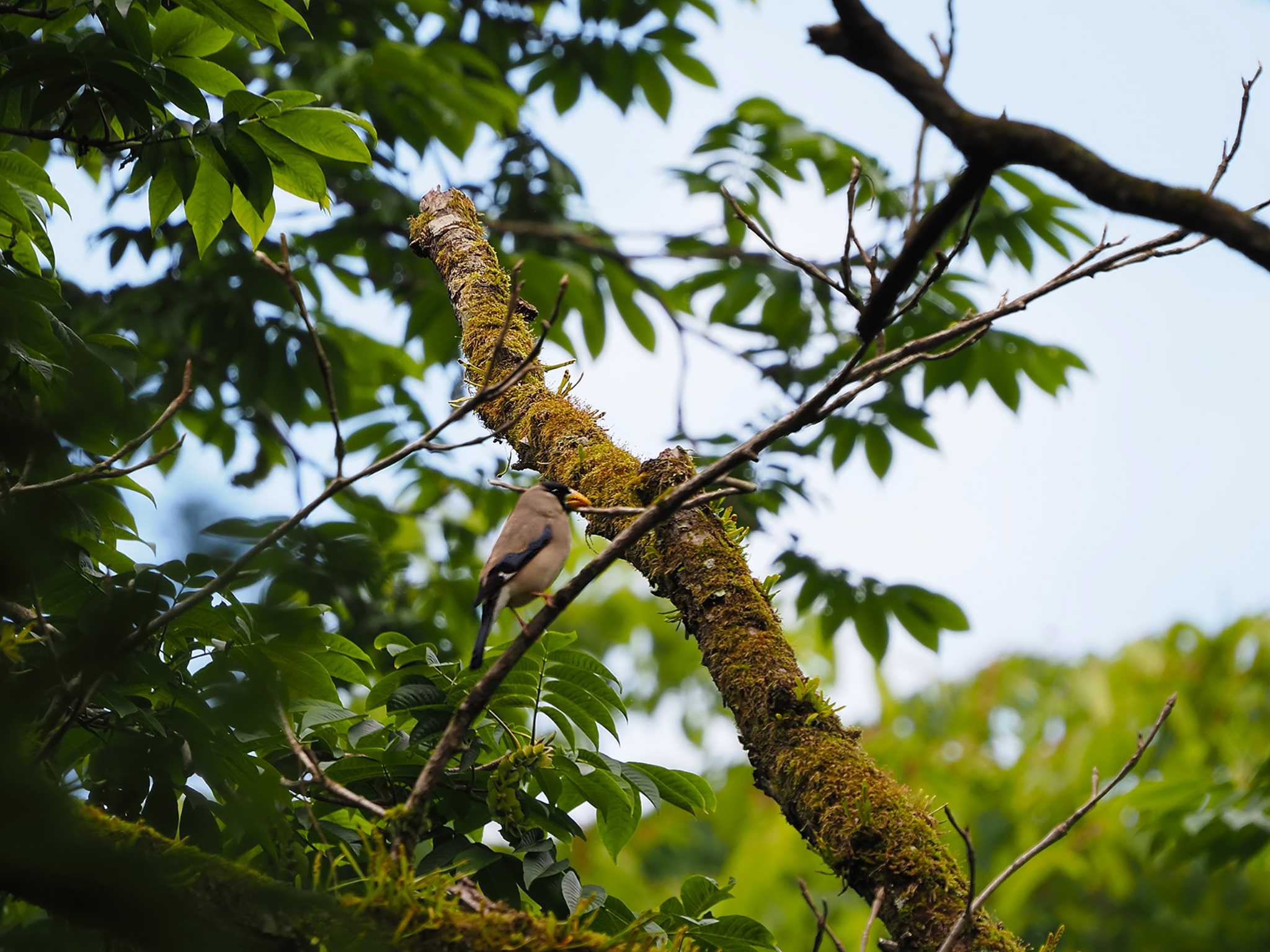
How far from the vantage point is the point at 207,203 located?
134 inches

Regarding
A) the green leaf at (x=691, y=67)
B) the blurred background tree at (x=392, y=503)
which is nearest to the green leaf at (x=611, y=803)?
the blurred background tree at (x=392, y=503)

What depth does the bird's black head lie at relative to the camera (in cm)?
323

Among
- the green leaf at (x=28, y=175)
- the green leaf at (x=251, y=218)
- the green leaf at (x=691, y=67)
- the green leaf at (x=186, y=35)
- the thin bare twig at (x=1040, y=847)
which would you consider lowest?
the thin bare twig at (x=1040, y=847)

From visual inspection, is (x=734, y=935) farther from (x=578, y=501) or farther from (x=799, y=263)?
(x=799, y=263)

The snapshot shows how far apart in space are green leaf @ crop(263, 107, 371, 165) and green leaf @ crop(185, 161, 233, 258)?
0.94 feet

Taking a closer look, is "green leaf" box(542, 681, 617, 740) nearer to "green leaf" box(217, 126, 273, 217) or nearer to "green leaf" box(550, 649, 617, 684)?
"green leaf" box(550, 649, 617, 684)

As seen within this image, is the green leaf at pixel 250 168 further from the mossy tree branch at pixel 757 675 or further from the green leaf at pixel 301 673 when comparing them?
the green leaf at pixel 301 673

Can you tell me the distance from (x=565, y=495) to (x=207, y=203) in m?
1.50

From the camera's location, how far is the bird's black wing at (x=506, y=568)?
370 centimetres

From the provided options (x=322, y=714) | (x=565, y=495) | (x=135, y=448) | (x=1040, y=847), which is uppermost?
(x=565, y=495)

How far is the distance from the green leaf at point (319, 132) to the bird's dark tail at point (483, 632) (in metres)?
1.48

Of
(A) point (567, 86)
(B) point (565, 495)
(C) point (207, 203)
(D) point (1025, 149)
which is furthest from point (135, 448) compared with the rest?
(A) point (567, 86)

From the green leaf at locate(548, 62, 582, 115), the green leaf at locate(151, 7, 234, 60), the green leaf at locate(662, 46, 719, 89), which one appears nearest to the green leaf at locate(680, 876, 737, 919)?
the green leaf at locate(151, 7, 234, 60)

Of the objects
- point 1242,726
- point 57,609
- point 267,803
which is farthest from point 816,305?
point 1242,726
